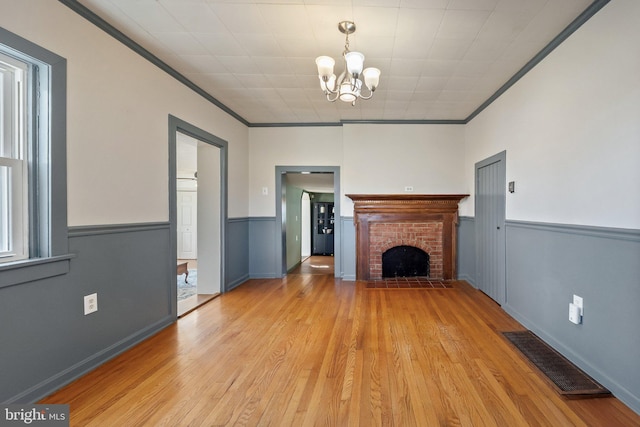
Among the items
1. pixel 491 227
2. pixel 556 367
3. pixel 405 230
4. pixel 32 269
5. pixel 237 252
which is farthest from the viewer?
pixel 405 230

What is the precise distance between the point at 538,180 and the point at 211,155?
12.5 ft

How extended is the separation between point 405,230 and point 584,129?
2723 mm

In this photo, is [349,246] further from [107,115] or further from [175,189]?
[107,115]

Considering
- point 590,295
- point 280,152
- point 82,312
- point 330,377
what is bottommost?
point 330,377

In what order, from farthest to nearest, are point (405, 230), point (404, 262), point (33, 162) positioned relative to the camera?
1. point (404, 262)
2. point (405, 230)
3. point (33, 162)

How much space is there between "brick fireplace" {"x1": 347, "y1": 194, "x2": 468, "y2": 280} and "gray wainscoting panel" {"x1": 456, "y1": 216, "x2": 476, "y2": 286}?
11 cm

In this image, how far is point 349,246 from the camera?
15.2 ft

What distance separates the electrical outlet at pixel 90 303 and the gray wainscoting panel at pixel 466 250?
14.6 ft

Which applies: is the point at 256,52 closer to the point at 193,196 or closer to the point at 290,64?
the point at 290,64

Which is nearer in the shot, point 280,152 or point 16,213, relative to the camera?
point 16,213

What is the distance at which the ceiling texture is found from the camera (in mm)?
2004

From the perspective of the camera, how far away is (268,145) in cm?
483

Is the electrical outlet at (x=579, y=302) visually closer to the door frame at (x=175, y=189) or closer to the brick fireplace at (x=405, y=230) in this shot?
the brick fireplace at (x=405, y=230)

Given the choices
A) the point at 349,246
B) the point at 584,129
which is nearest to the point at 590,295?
the point at 584,129
